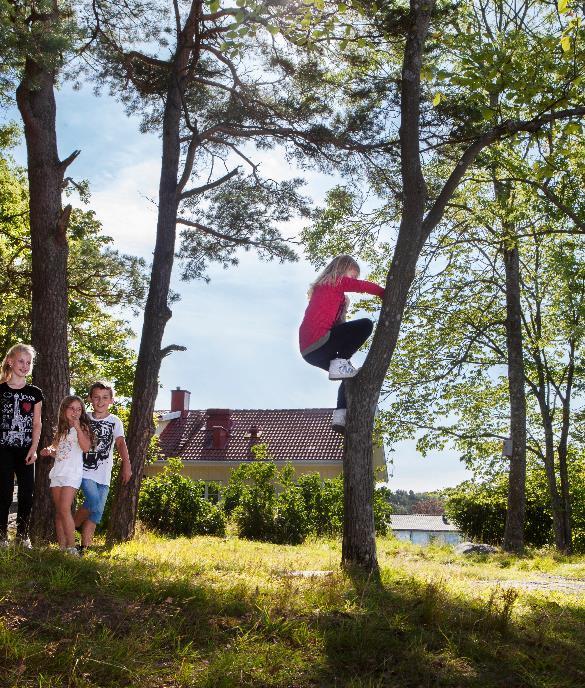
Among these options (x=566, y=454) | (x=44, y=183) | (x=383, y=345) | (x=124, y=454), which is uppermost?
(x=44, y=183)

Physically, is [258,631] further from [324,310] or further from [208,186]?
[208,186]

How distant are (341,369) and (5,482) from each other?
3.49 m

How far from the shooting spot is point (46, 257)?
9953 millimetres

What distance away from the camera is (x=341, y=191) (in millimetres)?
11414

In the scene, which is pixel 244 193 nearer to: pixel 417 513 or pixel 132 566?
pixel 132 566

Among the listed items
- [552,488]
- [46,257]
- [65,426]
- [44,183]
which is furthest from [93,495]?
[552,488]

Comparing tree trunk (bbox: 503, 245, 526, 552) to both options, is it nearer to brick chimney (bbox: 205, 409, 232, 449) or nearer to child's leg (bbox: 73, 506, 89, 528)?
child's leg (bbox: 73, 506, 89, 528)

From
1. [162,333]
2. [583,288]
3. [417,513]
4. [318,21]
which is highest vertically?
Answer: [318,21]

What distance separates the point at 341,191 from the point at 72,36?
14.6ft

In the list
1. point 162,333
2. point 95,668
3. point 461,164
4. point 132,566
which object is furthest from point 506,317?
point 95,668

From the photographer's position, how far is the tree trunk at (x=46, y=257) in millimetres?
9594

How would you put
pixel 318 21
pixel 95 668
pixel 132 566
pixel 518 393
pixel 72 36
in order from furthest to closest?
pixel 518 393 → pixel 72 36 → pixel 318 21 → pixel 132 566 → pixel 95 668

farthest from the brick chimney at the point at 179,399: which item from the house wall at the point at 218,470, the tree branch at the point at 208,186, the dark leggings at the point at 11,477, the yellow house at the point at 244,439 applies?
the dark leggings at the point at 11,477

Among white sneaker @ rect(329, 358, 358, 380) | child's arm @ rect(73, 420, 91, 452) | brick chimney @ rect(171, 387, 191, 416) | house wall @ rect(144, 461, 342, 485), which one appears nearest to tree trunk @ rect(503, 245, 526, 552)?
white sneaker @ rect(329, 358, 358, 380)
